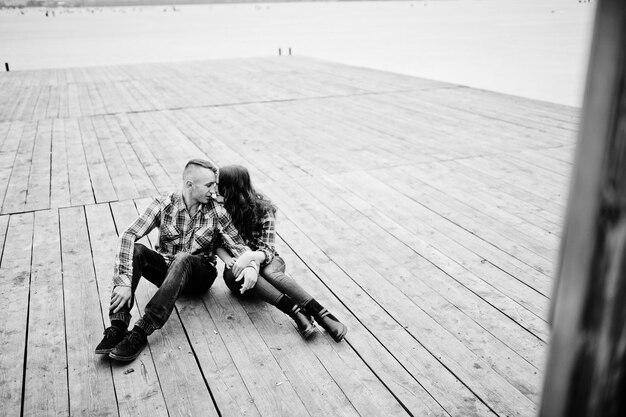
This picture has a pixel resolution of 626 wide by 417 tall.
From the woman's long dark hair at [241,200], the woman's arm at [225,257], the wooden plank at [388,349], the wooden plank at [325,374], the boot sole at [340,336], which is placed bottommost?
the wooden plank at [325,374]

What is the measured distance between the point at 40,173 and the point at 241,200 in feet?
11.8

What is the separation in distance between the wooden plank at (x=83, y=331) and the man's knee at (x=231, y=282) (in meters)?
0.71

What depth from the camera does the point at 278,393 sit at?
90.6 inches

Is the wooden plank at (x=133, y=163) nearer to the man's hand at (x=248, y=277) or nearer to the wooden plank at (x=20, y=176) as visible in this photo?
the wooden plank at (x=20, y=176)

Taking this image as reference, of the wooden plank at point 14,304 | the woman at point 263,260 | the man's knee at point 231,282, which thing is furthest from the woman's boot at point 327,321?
the wooden plank at point 14,304

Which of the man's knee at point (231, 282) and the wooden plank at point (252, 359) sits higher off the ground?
the man's knee at point (231, 282)

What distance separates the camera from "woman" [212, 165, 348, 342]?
8.84ft

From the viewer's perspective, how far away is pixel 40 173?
17.9 feet

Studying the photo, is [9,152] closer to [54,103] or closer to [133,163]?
[133,163]

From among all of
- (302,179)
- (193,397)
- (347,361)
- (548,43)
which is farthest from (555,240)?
(548,43)

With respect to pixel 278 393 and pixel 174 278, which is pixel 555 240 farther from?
pixel 174 278

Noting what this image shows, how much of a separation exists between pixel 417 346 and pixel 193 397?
1124mm

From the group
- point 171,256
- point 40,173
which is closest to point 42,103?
point 40,173

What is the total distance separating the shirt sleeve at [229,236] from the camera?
9.46 ft
